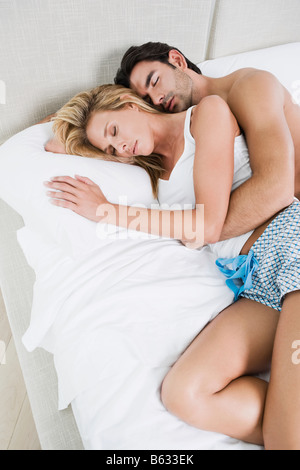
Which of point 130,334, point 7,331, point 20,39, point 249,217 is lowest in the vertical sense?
point 7,331

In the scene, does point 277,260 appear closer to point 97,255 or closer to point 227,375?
point 227,375

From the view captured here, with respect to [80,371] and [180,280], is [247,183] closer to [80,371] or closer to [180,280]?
[180,280]

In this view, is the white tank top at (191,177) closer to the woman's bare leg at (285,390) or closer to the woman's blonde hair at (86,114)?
the woman's blonde hair at (86,114)

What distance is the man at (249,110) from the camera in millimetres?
992

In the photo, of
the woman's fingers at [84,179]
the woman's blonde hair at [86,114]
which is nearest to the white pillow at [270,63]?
the woman's blonde hair at [86,114]

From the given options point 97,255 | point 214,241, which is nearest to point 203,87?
point 214,241

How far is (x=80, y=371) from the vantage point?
0.85 metres

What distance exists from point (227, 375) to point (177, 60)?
40.4 inches

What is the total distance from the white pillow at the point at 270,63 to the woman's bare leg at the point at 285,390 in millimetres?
950

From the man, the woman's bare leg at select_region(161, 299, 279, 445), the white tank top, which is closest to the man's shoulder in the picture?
the man

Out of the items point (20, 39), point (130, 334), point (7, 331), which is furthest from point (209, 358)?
point (20, 39)
